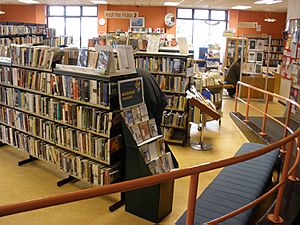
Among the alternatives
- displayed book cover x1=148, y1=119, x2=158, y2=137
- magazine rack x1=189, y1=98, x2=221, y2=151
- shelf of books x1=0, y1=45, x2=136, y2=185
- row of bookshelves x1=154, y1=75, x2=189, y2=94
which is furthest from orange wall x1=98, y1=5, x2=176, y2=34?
displayed book cover x1=148, y1=119, x2=158, y2=137

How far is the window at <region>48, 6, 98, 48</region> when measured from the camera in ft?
54.7

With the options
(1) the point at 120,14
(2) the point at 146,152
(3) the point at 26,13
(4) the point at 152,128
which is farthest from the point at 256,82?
(3) the point at 26,13

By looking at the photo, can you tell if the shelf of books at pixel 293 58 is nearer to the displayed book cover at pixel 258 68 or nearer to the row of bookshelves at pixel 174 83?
the displayed book cover at pixel 258 68

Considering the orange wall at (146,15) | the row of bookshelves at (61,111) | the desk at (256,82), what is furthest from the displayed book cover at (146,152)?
the orange wall at (146,15)

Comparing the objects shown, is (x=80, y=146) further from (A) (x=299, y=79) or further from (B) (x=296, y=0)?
(B) (x=296, y=0)

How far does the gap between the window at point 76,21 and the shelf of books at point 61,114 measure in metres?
12.1

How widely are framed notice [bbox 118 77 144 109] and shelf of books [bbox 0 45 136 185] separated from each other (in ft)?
0.27

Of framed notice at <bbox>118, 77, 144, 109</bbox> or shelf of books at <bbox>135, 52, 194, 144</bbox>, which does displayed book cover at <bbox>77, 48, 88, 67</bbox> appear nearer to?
framed notice at <bbox>118, 77, 144, 109</bbox>

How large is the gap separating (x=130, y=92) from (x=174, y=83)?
238 centimetres

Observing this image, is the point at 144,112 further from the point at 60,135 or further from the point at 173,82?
the point at 173,82

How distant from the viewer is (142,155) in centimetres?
352

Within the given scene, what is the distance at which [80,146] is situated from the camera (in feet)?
13.3

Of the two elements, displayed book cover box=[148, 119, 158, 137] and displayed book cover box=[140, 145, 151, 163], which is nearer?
displayed book cover box=[140, 145, 151, 163]

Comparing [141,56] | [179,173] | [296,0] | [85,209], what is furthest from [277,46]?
[179,173]
